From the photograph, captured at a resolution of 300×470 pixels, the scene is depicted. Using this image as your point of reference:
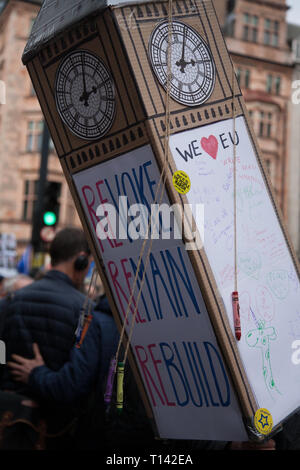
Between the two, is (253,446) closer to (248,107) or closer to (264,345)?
(264,345)

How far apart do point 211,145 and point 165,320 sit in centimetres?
56

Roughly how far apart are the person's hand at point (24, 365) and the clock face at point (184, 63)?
1516 mm

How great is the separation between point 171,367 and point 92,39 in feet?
3.40

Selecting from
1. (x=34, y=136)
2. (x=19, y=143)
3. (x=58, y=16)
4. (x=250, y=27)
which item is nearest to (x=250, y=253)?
(x=58, y=16)

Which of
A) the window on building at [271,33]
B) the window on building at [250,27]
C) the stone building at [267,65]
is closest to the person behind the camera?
the stone building at [267,65]

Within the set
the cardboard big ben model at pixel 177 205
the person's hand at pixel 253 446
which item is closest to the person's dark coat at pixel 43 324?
the cardboard big ben model at pixel 177 205

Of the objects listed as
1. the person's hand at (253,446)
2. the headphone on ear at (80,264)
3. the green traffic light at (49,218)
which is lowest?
the person's hand at (253,446)

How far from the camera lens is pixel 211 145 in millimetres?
1819

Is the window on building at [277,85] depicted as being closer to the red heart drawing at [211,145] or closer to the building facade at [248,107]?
the building facade at [248,107]

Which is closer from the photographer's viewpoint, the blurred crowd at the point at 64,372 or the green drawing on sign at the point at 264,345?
the green drawing on sign at the point at 264,345

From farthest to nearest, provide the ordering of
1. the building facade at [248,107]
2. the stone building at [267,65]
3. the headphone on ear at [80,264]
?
the stone building at [267,65] < the building facade at [248,107] < the headphone on ear at [80,264]

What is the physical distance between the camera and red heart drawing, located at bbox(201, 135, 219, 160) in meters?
1.80

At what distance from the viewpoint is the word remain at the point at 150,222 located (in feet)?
5.56
